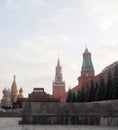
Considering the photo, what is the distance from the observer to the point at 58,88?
336ft

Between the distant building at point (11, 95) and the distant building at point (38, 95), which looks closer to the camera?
the distant building at point (38, 95)

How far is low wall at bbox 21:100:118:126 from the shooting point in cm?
1334

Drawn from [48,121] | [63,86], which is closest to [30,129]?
[48,121]

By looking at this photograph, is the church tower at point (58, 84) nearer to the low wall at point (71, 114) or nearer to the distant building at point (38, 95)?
the distant building at point (38, 95)

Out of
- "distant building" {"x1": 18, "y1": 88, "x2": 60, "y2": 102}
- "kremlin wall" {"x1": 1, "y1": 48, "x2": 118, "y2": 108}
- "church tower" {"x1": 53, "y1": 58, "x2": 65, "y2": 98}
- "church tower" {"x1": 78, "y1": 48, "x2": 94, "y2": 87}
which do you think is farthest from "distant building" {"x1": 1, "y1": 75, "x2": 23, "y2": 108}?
"distant building" {"x1": 18, "y1": 88, "x2": 60, "y2": 102}

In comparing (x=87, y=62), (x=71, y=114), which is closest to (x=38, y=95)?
(x=87, y=62)

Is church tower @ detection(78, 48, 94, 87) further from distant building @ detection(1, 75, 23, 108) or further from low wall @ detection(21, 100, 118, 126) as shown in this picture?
low wall @ detection(21, 100, 118, 126)

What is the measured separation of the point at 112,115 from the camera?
43.9ft

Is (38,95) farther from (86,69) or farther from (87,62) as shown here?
(87,62)

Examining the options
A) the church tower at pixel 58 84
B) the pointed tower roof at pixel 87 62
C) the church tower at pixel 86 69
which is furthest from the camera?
the church tower at pixel 58 84

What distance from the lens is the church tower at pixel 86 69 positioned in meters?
79.4

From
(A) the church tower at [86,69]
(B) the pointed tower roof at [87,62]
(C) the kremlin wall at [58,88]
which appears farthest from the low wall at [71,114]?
(B) the pointed tower roof at [87,62]

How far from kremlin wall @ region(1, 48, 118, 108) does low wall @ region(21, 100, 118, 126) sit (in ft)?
128

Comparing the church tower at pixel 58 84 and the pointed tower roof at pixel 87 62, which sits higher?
the pointed tower roof at pixel 87 62
